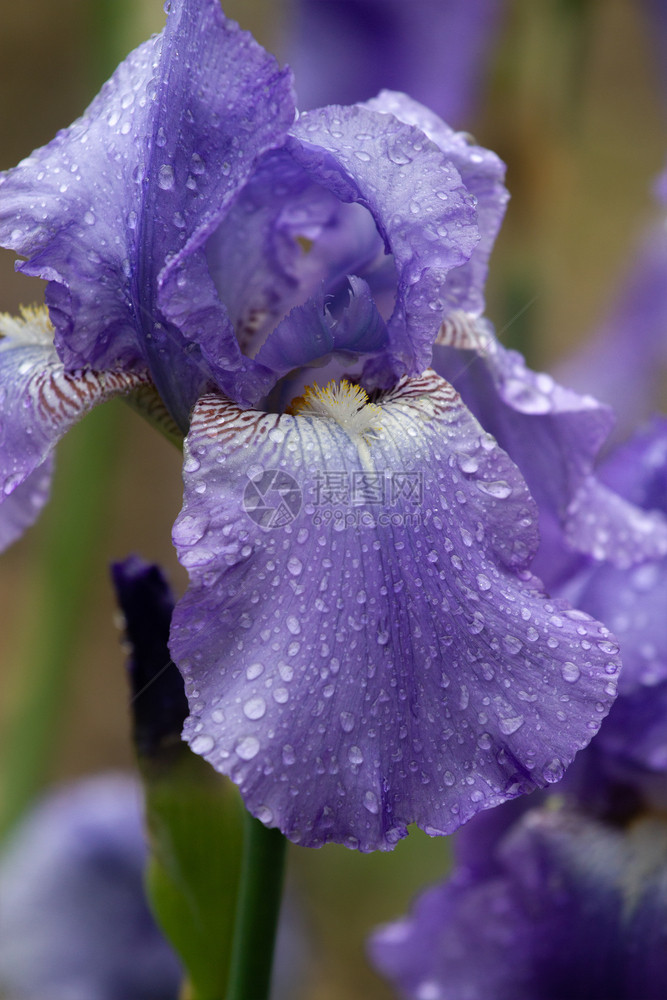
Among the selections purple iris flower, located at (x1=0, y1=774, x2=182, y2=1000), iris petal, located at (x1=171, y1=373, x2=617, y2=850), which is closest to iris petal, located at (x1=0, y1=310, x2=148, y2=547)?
iris petal, located at (x1=171, y1=373, x2=617, y2=850)

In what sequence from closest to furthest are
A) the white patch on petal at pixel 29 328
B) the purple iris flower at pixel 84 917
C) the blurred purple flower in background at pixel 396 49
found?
the white patch on petal at pixel 29 328, the purple iris flower at pixel 84 917, the blurred purple flower in background at pixel 396 49

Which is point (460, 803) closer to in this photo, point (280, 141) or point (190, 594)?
point (190, 594)

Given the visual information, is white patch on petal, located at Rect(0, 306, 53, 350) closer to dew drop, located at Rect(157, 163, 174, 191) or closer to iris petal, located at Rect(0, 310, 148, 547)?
iris petal, located at Rect(0, 310, 148, 547)

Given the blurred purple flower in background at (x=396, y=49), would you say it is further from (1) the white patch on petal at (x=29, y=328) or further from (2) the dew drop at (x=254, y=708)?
(2) the dew drop at (x=254, y=708)

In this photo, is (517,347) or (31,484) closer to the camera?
(31,484)

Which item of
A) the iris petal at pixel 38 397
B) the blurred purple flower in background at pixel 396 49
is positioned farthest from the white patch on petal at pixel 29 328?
the blurred purple flower in background at pixel 396 49

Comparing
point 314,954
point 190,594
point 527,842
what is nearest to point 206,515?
point 190,594

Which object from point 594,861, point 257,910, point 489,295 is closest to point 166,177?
point 257,910
